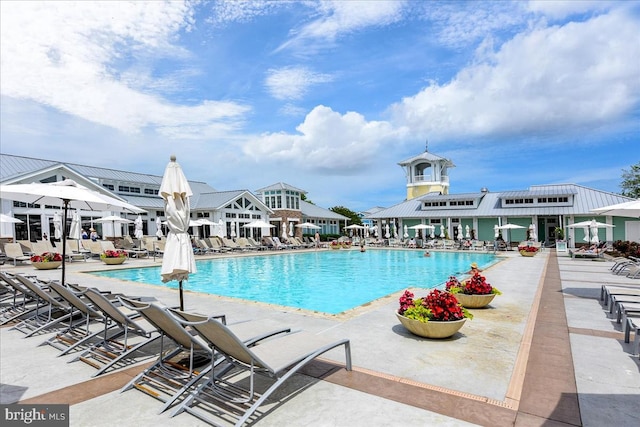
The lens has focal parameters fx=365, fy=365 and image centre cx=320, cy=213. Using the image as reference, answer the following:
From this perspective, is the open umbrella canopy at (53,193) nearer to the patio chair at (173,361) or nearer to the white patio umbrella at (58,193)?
the white patio umbrella at (58,193)

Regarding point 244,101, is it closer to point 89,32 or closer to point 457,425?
point 89,32

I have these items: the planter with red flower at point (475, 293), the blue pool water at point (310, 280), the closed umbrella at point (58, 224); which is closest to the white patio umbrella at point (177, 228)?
the blue pool water at point (310, 280)

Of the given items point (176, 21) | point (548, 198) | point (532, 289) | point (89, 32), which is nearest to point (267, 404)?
point (532, 289)

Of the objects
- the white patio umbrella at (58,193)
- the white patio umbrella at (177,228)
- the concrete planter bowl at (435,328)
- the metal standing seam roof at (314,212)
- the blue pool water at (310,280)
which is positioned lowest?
the blue pool water at (310,280)

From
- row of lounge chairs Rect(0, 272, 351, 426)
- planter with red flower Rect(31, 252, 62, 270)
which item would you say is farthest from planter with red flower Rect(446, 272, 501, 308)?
planter with red flower Rect(31, 252, 62, 270)

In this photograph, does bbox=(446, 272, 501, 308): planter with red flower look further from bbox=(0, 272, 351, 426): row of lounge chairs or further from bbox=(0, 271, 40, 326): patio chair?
bbox=(0, 271, 40, 326): patio chair

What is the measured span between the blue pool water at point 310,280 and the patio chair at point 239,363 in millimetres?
5534

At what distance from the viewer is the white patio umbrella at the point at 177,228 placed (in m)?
4.76

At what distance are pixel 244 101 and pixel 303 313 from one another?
12.7 meters

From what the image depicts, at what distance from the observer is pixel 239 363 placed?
341cm

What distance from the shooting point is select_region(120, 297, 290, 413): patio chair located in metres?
3.44

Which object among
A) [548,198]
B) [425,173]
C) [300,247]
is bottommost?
[300,247]

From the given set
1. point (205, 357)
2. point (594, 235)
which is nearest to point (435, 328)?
point (205, 357)

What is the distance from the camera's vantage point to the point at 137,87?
15.5m
